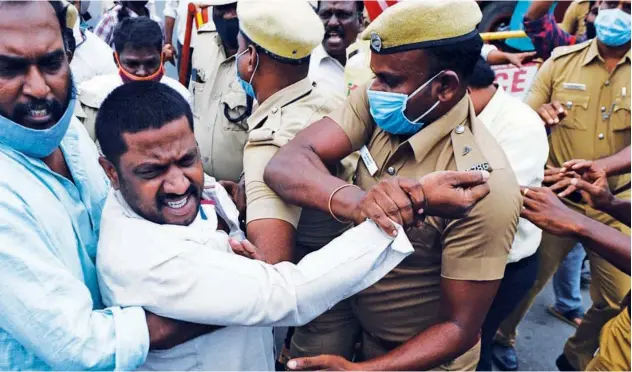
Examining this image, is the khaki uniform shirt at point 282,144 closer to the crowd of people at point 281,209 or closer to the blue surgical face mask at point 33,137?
the crowd of people at point 281,209

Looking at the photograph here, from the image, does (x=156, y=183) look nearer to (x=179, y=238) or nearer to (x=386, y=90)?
(x=179, y=238)

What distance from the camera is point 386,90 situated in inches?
74.3

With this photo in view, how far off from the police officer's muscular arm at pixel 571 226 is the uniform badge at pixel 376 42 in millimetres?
835

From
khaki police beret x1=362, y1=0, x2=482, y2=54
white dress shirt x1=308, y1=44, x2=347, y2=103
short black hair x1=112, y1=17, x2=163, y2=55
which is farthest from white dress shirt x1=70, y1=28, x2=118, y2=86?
khaki police beret x1=362, y1=0, x2=482, y2=54

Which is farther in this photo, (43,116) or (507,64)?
(507,64)

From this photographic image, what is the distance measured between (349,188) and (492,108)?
52.0 inches

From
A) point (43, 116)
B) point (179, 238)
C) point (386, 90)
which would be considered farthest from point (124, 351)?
point (386, 90)

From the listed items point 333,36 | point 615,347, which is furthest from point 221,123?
point 615,347

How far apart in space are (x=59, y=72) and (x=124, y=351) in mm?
764

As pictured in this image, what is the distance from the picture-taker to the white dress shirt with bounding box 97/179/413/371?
1407 millimetres

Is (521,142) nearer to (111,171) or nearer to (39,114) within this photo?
(111,171)

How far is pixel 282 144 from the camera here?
205 centimetres

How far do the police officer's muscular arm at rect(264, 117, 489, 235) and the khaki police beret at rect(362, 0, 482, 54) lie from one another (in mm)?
373

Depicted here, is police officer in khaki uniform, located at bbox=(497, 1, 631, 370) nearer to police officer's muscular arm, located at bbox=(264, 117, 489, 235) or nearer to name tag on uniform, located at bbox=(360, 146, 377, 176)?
name tag on uniform, located at bbox=(360, 146, 377, 176)
